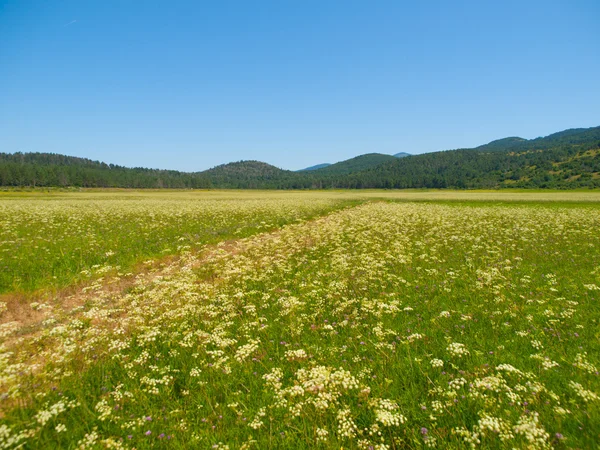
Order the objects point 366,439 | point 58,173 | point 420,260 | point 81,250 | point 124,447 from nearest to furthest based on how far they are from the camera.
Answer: point 124,447, point 366,439, point 420,260, point 81,250, point 58,173

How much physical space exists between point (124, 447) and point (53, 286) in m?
9.52

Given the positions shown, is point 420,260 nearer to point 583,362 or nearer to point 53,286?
point 583,362

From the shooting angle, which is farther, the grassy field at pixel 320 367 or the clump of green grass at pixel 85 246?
the clump of green grass at pixel 85 246

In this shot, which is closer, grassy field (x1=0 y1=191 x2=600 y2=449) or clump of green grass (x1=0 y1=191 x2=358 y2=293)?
grassy field (x1=0 y1=191 x2=600 y2=449)

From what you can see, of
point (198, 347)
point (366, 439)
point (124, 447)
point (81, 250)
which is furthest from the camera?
point (81, 250)

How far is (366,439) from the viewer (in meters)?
3.81

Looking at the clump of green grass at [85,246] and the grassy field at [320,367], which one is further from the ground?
the clump of green grass at [85,246]

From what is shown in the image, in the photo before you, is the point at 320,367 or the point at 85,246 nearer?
the point at 320,367

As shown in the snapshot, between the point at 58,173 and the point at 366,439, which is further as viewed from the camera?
the point at 58,173

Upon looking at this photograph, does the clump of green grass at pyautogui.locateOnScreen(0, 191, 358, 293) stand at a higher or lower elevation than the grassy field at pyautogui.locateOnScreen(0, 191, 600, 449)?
higher

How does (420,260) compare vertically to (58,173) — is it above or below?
below

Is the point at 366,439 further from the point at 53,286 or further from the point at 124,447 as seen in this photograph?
the point at 53,286

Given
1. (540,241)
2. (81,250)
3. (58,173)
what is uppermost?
(58,173)

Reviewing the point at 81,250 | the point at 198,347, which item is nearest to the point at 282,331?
the point at 198,347
